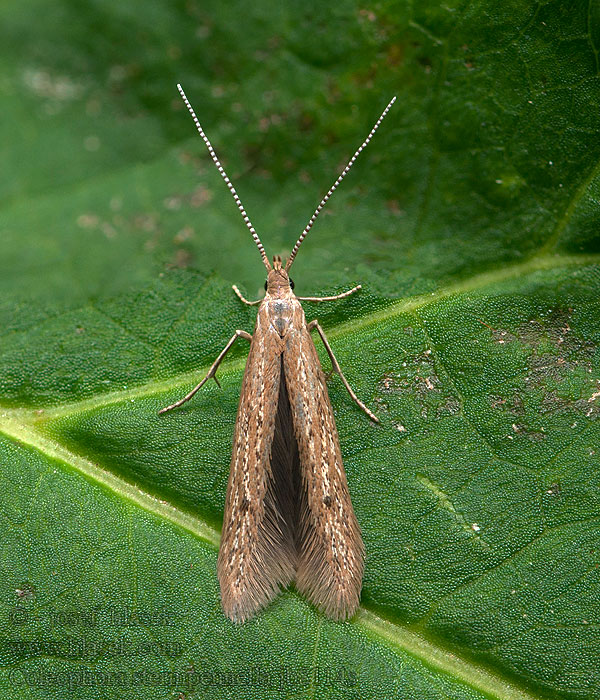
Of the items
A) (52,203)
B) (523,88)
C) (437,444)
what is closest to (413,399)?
(437,444)

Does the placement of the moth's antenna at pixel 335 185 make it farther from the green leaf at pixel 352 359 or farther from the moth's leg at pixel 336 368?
the moth's leg at pixel 336 368

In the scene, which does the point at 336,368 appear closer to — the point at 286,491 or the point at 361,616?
the point at 286,491

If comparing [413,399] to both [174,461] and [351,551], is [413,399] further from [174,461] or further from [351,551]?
[174,461]

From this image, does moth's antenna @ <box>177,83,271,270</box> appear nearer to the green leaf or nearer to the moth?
the green leaf

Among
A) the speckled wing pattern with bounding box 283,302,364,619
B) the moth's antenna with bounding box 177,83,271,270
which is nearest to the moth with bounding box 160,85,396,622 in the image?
the speckled wing pattern with bounding box 283,302,364,619

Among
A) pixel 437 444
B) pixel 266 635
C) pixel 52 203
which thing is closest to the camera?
pixel 266 635

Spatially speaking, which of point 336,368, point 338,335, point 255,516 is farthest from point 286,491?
point 338,335
